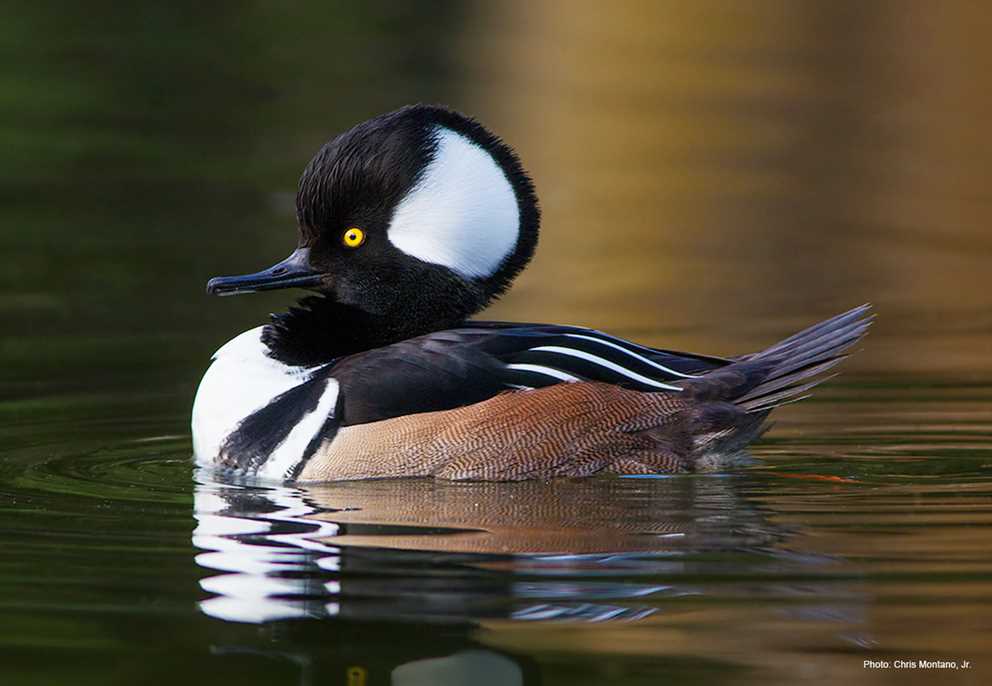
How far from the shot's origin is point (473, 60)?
23.5 meters

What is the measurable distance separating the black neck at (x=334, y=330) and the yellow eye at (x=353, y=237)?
1.10ft

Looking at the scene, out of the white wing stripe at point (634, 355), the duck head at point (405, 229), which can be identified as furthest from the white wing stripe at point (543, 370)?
the duck head at point (405, 229)

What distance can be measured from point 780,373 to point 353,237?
1983mm

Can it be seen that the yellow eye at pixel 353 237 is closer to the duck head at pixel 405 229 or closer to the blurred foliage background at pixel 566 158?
the duck head at pixel 405 229

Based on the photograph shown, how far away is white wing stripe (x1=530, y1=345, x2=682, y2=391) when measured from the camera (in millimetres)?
8031

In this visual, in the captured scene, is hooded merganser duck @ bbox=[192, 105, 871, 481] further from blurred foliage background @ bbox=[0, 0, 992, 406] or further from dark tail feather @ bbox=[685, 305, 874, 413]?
blurred foliage background @ bbox=[0, 0, 992, 406]

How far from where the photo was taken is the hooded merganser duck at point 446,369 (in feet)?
25.7

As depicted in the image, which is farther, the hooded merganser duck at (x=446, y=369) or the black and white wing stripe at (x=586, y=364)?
the black and white wing stripe at (x=586, y=364)

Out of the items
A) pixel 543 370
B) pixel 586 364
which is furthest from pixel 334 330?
pixel 586 364

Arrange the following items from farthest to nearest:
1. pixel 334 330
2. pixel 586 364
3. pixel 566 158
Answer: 1. pixel 566 158
2. pixel 334 330
3. pixel 586 364

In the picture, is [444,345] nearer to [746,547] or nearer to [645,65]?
[746,547]

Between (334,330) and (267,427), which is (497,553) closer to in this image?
(267,427)

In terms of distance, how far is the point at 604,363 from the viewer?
805 cm

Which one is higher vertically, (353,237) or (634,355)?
(353,237)
